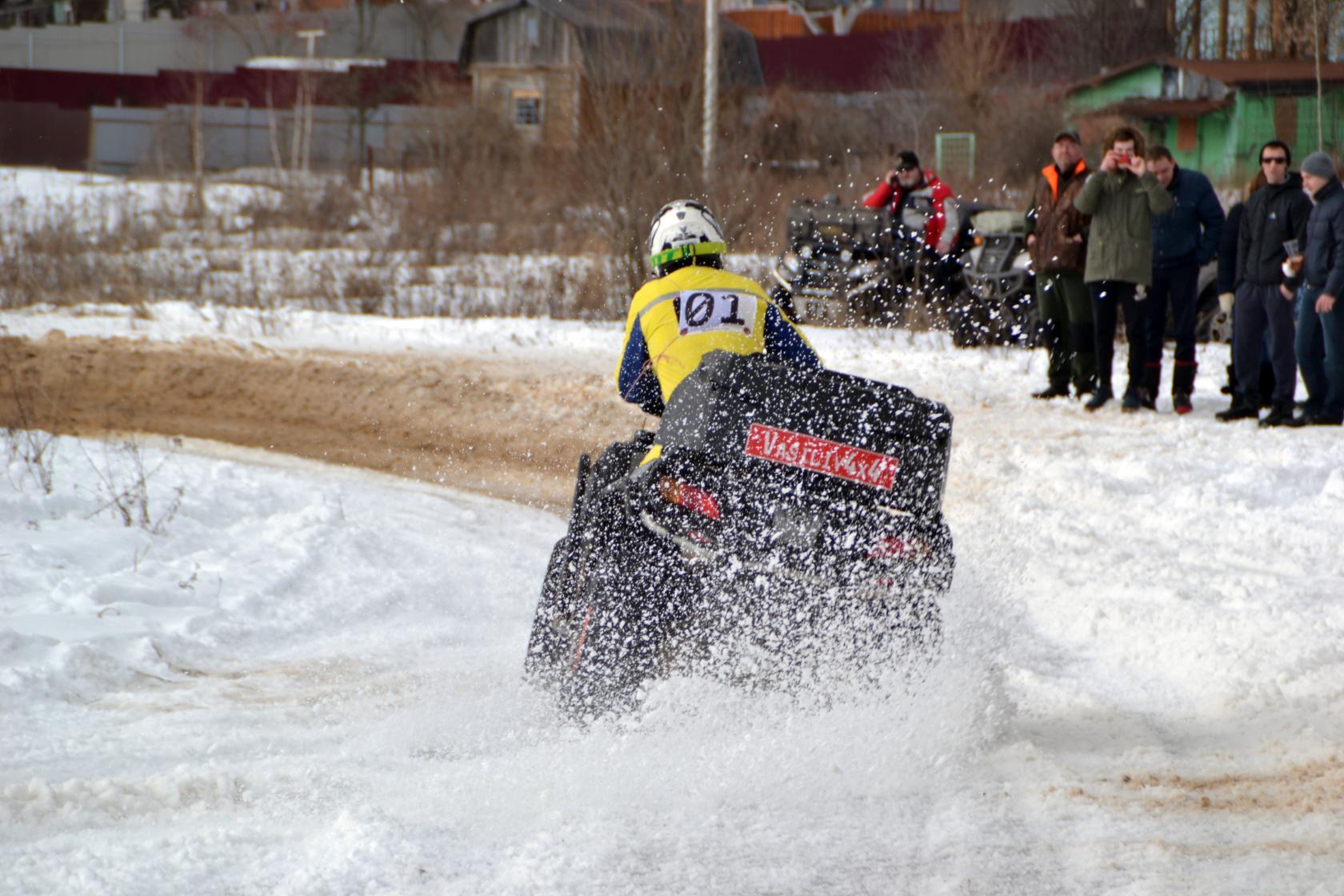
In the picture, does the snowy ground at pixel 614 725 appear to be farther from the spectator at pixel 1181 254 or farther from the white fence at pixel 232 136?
the white fence at pixel 232 136

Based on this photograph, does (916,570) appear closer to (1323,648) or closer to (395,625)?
(1323,648)

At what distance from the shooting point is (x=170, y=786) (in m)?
4.24

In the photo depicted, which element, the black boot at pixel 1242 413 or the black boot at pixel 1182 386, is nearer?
the black boot at pixel 1242 413

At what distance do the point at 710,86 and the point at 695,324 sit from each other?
16644 mm

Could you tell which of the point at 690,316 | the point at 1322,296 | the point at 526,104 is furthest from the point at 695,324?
the point at 526,104

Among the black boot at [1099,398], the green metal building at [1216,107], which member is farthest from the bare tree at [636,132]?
the green metal building at [1216,107]

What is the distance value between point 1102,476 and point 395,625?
185 inches

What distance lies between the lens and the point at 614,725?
15.4ft

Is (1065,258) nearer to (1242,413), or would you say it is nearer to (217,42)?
(1242,413)

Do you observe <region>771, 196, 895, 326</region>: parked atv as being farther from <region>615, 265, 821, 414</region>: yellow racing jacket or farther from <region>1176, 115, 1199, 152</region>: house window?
<region>1176, 115, 1199, 152</region>: house window

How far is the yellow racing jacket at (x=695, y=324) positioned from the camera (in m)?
4.89

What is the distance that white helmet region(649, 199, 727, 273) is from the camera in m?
5.04

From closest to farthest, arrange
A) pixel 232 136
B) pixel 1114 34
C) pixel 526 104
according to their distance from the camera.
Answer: pixel 232 136 < pixel 526 104 < pixel 1114 34

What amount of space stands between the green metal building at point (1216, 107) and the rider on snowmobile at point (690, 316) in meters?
28.8
